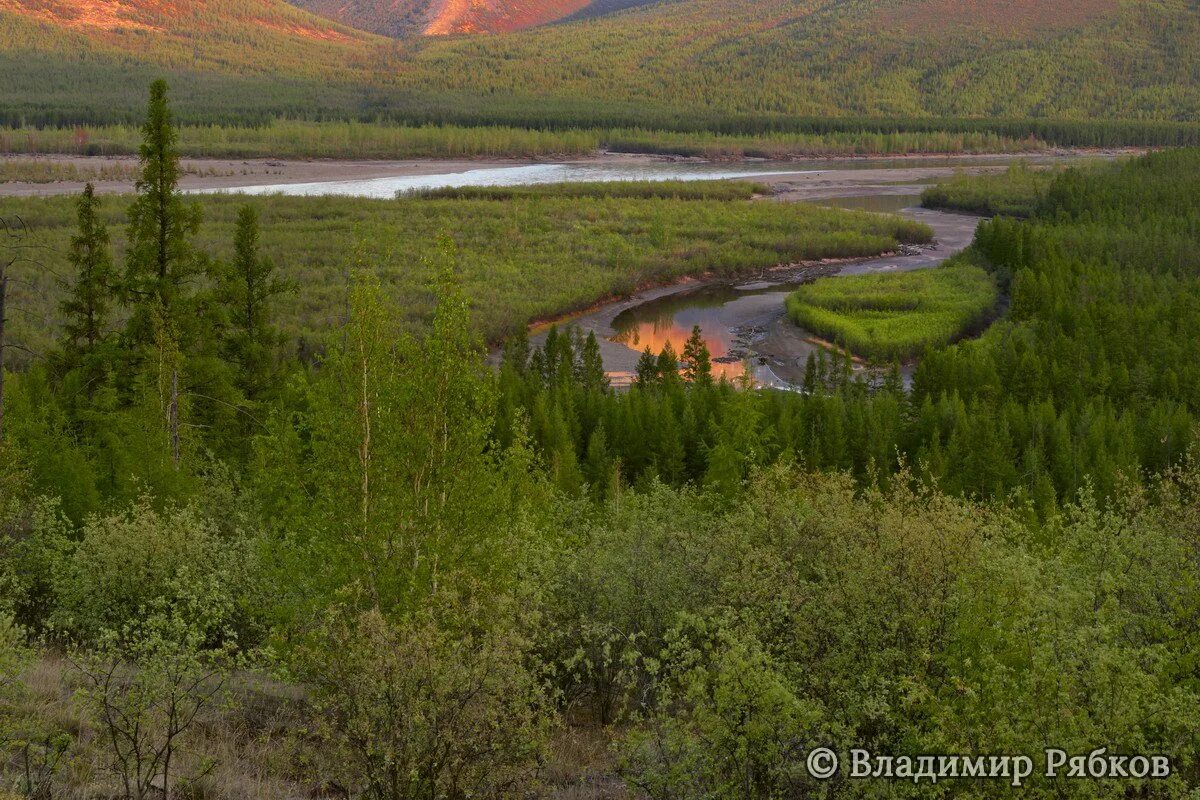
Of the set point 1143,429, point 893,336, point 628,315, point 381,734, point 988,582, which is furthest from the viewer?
point 628,315

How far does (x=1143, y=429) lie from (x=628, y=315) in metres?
46.1

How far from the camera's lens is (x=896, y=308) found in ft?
294

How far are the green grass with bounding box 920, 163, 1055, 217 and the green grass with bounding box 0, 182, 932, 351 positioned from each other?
18434 millimetres

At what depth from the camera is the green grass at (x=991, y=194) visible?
141 meters

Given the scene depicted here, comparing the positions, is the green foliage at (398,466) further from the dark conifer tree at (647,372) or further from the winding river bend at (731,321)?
the winding river bend at (731,321)

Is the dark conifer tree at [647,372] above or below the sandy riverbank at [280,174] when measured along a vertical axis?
below

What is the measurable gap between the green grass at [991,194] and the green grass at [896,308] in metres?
42.8

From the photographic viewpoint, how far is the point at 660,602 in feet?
68.3

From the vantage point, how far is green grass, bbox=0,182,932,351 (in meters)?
86.4

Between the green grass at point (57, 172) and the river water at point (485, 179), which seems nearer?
the green grass at point (57, 172)

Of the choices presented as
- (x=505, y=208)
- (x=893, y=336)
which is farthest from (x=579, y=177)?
(x=893, y=336)

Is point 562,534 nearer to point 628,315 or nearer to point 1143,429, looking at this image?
point 1143,429

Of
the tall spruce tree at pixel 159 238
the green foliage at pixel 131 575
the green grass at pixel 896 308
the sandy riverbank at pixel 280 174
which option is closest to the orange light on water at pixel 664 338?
the green grass at pixel 896 308

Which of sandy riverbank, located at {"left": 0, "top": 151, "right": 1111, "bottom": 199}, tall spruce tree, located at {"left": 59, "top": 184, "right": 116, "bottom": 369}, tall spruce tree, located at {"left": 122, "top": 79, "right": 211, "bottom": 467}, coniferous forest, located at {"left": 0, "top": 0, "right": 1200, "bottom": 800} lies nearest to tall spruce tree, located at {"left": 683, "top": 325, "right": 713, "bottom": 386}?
coniferous forest, located at {"left": 0, "top": 0, "right": 1200, "bottom": 800}
